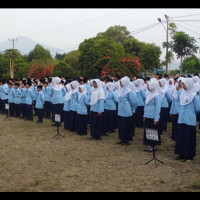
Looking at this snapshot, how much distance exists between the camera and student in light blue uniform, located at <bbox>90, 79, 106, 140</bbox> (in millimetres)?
9406

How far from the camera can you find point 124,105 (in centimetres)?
866

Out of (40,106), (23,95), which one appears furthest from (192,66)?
(40,106)

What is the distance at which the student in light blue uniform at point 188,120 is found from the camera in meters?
6.98

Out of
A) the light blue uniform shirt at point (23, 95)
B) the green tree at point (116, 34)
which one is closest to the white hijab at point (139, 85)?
the light blue uniform shirt at point (23, 95)

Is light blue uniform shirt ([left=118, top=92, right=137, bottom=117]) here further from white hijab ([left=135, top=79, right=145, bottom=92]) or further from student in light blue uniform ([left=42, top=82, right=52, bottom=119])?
student in light blue uniform ([left=42, top=82, right=52, bottom=119])

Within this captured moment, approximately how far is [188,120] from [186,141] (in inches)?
18.9

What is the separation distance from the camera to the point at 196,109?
700cm

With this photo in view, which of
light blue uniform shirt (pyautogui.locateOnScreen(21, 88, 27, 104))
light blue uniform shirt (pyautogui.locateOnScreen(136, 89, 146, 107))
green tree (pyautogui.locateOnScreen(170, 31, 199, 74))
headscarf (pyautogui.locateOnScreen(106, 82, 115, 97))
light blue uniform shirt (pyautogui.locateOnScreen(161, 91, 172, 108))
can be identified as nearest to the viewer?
light blue uniform shirt (pyautogui.locateOnScreen(161, 91, 172, 108))

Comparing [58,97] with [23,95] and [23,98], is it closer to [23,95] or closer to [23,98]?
[23,95]

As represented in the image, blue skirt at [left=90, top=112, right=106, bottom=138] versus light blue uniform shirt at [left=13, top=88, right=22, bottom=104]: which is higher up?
light blue uniform shirt at [left=13, top=88, right=22, bottom=104]

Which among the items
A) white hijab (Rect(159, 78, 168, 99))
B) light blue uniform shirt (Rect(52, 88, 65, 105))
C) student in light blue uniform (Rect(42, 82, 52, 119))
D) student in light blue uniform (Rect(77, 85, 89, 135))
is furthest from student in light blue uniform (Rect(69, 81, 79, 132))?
student in light blue uniform (Rect(42, 82, 52, 119))

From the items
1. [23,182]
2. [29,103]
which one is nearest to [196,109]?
[23,182]

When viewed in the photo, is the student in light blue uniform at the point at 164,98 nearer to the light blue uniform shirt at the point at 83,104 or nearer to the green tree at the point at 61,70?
the light blue uniform shirt at the point at 83,104

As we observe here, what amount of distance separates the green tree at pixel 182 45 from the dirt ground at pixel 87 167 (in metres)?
28.6
